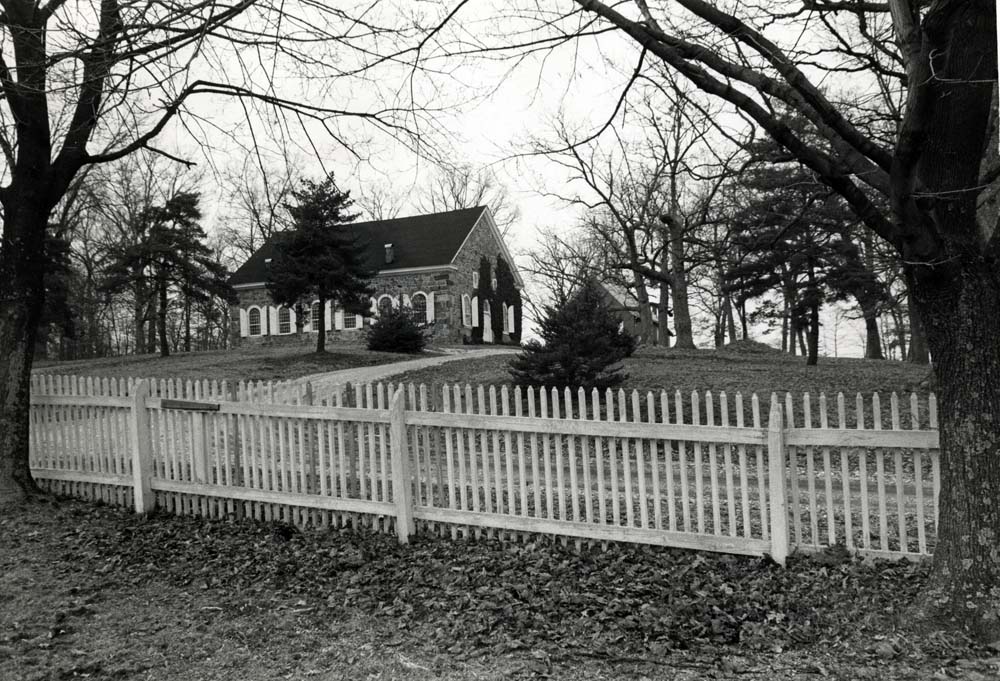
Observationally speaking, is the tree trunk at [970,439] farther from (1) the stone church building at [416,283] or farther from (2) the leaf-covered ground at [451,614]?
(1) the stone church building at [416,283]

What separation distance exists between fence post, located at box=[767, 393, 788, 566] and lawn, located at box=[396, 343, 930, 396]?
8351 mm

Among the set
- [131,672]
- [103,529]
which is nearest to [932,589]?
[131,672]

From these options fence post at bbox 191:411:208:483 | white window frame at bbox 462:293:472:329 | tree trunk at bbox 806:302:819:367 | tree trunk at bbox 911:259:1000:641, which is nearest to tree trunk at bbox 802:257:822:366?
tree trunk at bbox 806:302:819:367

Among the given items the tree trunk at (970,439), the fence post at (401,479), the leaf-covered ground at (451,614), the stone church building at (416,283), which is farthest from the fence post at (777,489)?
the stone church building at (416,283)

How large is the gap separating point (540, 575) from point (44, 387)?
258 inches

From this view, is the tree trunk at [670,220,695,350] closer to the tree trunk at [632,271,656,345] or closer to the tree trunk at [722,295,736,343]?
the tree trunk at [632,271,656,345]

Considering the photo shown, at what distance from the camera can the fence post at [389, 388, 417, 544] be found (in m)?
5.94

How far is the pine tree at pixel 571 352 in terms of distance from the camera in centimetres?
1330

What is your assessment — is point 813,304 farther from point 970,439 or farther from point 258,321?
point 258,321

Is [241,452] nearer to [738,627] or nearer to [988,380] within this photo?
[738,627]

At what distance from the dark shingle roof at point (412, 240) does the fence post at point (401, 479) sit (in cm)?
2962

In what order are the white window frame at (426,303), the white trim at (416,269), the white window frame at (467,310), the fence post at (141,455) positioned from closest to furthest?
the fence post at (141,455)
the white trim at (416,269)
the white window frame at (426,303)
the white window frame at (467,310)

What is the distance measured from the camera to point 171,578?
212 inches

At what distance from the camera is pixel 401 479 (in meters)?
5.92
